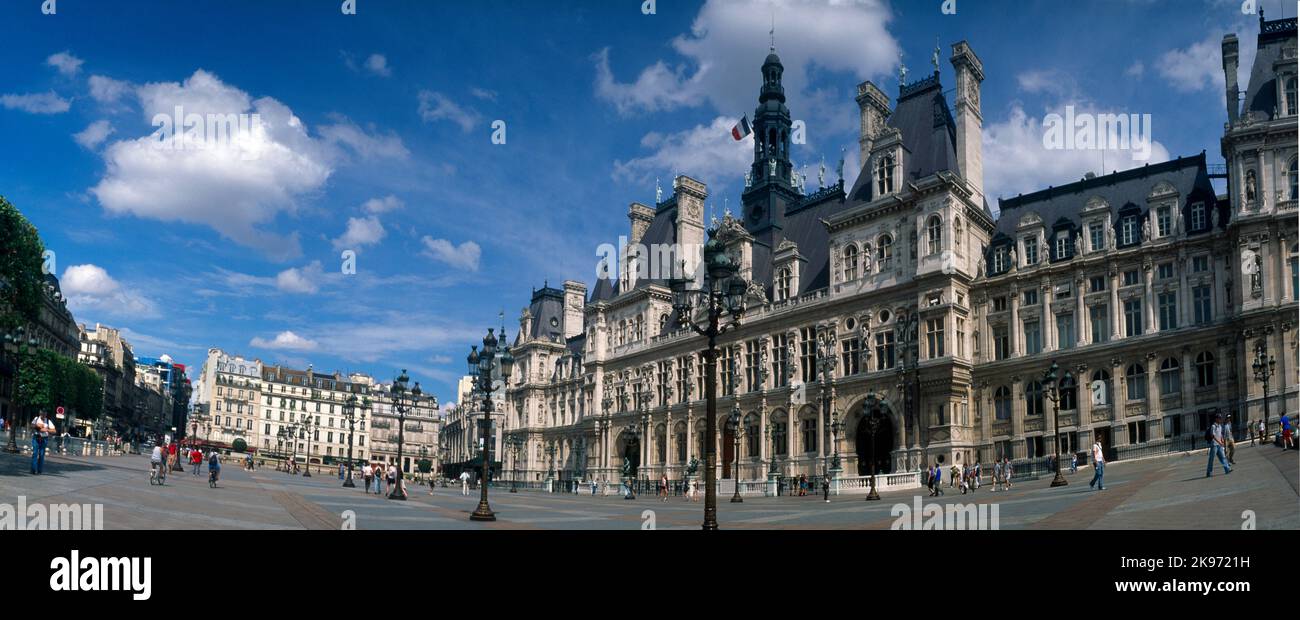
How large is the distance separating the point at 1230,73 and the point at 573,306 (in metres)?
70.1

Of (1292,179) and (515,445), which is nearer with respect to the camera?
(1292,179)

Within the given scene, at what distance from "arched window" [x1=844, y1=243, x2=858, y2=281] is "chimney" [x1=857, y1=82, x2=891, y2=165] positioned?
9.17 metres

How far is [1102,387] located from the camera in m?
45.7

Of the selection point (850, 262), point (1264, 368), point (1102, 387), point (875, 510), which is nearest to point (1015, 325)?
point (1102, 387)

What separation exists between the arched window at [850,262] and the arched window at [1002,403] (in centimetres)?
1140

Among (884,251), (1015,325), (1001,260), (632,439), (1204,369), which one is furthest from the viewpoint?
(632,439)

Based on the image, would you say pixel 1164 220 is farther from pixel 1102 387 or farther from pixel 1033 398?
pixel 1033 398

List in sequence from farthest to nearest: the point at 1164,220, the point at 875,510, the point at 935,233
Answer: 1. the point at 935,233
2. the point at 1164,220
3. the point at 875,510

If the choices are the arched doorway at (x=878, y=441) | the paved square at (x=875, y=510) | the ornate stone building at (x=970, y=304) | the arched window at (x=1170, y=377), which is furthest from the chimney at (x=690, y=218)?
the paved square at (x=875, y=510)

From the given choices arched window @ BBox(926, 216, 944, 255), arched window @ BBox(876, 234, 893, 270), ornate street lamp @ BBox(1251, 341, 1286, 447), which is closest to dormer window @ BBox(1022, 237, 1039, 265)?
arched window @ BBox(926, 216, 944, 255)

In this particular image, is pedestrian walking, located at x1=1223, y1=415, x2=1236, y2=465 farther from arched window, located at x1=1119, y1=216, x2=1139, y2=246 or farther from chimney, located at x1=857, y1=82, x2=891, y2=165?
chimney, located at x1=857, y1=82, x2=891, y2=165

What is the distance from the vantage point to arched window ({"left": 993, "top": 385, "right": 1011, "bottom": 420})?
49156 mm

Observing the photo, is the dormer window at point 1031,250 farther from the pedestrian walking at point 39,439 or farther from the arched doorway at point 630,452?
the pedestrian walking at point 39,439
